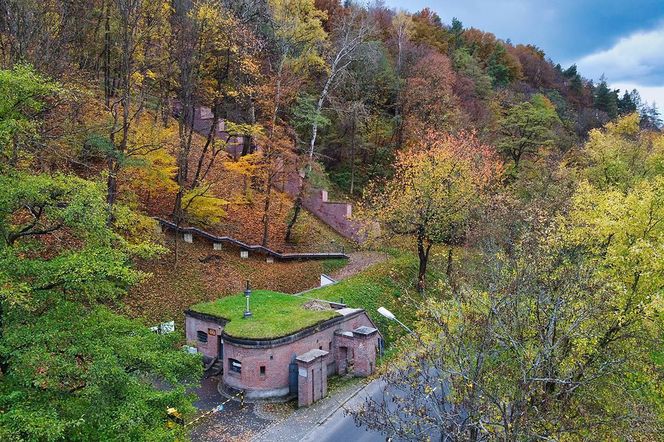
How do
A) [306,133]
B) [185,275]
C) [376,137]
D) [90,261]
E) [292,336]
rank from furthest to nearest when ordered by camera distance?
[376,137]
[306,133]
[185,275]
[292,336]
[90,261]

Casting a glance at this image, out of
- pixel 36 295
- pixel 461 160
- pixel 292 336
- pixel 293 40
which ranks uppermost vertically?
pixel 293 40

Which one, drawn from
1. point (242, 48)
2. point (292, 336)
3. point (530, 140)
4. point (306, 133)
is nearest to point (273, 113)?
point (242, 48)

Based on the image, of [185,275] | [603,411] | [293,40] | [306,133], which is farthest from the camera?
[306,133]

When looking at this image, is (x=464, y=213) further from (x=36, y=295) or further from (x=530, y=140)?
(x=36, y=295)

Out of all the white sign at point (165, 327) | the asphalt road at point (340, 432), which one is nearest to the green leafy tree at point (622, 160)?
the asphalt road at point (340, 432)

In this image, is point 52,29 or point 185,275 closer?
point 52,29

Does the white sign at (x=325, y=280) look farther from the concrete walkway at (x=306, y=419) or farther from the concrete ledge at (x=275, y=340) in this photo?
the concrete walkway at (x=306, y=419)

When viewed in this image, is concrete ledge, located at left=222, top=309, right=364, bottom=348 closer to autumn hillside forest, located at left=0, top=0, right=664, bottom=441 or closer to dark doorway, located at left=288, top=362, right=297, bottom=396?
dark doorway, located at left=288, top=362, right=297, bottom=396
